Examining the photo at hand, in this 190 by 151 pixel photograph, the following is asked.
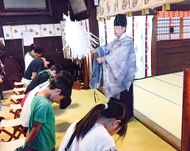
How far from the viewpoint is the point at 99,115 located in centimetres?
103

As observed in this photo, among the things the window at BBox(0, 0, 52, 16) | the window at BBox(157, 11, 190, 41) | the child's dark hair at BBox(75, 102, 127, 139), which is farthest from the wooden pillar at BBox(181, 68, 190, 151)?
the window at BBox(0, 0, 52, 16)

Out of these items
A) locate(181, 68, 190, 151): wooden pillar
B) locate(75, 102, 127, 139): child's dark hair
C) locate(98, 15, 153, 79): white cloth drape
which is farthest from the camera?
locate(98, 15, 153, 79): white cloth drape

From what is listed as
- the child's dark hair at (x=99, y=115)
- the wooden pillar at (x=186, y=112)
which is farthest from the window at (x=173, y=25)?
the child's dark hair at (x=99, y=115)

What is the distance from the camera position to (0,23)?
4.86 m

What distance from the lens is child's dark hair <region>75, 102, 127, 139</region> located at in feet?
3.24

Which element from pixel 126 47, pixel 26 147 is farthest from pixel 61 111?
pixel 26 147

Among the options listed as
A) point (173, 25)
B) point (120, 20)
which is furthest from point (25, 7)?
point (173, 25)

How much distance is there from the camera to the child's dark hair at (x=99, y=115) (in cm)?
99

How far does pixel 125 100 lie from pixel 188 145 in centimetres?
150

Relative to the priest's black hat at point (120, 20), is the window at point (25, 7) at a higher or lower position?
higher

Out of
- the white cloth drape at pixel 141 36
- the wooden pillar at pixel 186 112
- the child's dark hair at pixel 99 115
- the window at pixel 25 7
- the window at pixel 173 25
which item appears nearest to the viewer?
the child's dark hair at pixel 99 115

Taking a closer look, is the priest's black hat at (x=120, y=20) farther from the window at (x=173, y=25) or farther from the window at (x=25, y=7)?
the window at (x=25, y=7)

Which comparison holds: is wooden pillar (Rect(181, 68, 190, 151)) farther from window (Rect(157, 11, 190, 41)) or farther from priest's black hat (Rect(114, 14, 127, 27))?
window (Rect(157, 11, 190, 41))

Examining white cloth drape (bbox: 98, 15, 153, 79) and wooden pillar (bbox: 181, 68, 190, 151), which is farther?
white cloth drape (bbox: 98, 15, 153, 79)
